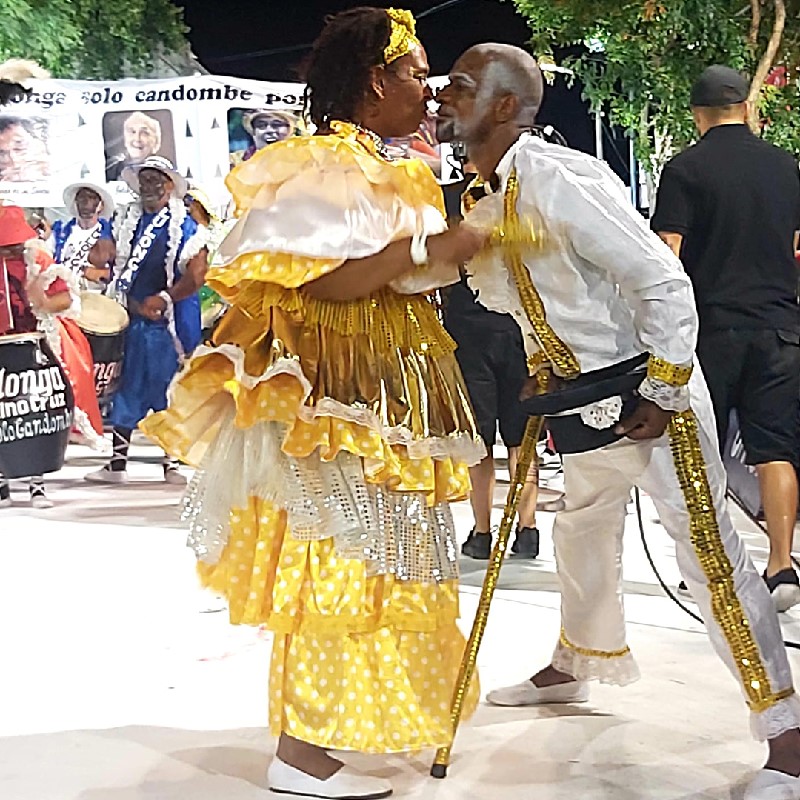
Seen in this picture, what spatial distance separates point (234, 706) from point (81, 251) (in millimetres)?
4410

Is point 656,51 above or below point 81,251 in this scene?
above

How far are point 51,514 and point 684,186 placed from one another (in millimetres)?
3069

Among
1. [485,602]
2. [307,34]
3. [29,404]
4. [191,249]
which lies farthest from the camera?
[307,34]

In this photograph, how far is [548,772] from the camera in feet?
7.89

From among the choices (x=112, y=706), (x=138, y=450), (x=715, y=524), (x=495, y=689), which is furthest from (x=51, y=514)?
(x=715, y=524)

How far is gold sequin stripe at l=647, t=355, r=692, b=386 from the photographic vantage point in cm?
209

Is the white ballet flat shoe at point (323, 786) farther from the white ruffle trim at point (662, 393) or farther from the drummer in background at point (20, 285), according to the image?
the drummer in background at point (20, 285)

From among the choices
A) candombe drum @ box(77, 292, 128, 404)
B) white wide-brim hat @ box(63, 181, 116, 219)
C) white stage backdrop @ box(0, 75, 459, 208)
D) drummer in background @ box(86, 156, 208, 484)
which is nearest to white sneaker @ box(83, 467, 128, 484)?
drummer in background @ box(86, 156, 208, 484)

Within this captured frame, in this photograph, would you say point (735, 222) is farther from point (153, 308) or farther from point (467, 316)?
point (153, 308)

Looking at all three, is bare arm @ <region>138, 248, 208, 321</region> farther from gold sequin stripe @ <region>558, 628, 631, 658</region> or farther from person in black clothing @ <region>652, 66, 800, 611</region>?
gold sequin stripe @ <region>558, 628, 631, 658</region>

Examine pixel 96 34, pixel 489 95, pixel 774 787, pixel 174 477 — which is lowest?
pixel 174 477

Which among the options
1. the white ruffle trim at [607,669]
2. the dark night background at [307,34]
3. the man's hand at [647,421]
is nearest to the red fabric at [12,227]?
the dark night background at [307,34]

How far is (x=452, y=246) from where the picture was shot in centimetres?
210

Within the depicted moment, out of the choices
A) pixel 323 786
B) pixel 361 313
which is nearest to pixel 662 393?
pixel 361 313
